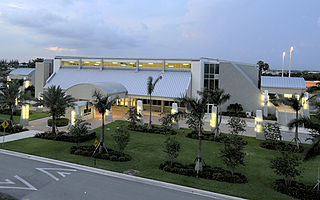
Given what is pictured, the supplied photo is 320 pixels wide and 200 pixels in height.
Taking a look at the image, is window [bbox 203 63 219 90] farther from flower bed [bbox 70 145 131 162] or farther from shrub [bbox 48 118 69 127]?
flower bed [bbox 70 145 131 162]

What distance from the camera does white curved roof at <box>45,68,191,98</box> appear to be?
38.2 m

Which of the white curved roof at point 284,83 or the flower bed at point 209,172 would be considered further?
the white curved roof at point 284,83

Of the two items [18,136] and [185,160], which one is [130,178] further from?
[18,136]

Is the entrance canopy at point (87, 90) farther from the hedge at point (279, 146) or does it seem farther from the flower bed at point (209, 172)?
the hedge at point (279, 146)

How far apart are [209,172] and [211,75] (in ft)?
88.4

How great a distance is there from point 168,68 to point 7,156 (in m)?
29.5

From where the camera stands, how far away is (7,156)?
59.7ft

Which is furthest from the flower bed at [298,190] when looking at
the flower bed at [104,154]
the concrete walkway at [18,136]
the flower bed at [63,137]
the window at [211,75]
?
the window at [211,75]

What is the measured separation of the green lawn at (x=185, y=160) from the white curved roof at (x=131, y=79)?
13125 millimetres

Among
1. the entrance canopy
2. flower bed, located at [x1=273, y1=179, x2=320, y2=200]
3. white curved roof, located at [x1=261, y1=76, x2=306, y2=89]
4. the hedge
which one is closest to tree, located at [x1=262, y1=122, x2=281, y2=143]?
the hedge

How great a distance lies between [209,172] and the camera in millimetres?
15438

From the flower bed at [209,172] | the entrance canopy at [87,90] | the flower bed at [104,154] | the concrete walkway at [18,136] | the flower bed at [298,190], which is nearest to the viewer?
the flower bed at [298,190]

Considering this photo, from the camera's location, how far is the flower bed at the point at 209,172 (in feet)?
47.4

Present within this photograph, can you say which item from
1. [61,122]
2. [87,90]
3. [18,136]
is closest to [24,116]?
[61,122]
